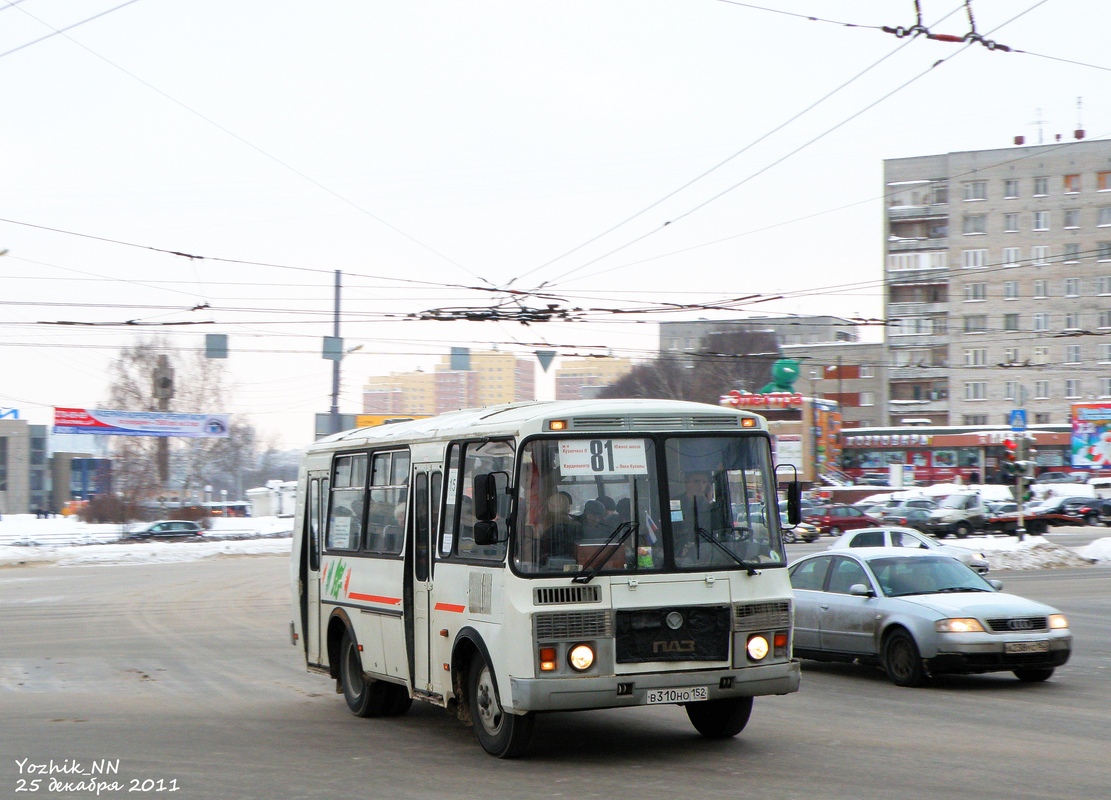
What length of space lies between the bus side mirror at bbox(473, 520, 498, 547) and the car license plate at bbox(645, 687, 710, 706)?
1430 mm

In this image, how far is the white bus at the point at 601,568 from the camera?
323 inches

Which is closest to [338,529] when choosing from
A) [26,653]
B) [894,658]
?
[894,658]

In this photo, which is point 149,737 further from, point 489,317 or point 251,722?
point 489,317

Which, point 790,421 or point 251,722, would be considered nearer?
point 251,722

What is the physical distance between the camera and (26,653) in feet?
54.7

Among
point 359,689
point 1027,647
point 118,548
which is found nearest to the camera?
point 359,689

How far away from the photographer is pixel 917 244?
97438 millimetres

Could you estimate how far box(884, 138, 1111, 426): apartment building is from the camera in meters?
90.2

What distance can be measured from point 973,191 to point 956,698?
89.1 metres

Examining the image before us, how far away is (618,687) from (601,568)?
77 centimetres

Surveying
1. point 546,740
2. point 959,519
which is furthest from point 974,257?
point 546,740

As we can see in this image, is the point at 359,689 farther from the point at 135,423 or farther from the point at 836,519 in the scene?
the point at 135,423

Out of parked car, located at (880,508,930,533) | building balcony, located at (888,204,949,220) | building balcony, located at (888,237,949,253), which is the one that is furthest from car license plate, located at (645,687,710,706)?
building balcony, located at (888,204,949,220)

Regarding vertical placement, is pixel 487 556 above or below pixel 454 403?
below
